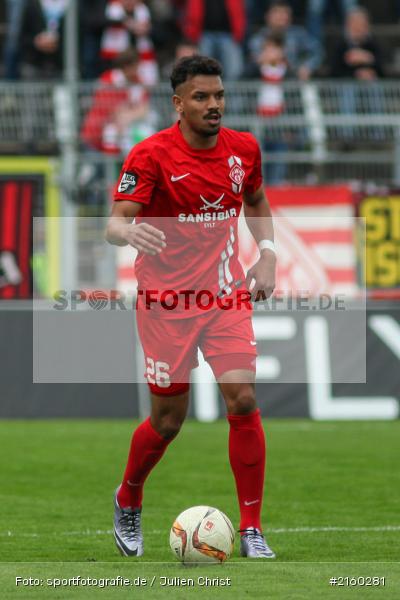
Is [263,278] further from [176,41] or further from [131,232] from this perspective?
[176,41]

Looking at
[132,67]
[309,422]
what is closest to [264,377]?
[309,422]

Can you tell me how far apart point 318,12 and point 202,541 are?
1549 cm

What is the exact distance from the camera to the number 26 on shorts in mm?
7383

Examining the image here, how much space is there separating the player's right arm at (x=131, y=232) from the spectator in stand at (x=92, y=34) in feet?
40.8

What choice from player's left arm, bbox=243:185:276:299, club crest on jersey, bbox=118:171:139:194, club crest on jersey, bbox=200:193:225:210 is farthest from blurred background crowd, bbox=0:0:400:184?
club crest on jersey, bbox=118:171:139:194

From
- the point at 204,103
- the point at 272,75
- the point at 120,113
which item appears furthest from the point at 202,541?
the point at 272,75

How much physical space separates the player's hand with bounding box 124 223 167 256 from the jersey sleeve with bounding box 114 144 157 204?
412 millimetres

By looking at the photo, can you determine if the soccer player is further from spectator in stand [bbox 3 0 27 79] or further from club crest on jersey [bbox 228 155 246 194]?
spectator in stand [bbox 3 0 27 79]

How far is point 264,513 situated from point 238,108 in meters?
10.3

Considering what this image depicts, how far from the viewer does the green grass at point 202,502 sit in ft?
21.3

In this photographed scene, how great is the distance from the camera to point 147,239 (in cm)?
679

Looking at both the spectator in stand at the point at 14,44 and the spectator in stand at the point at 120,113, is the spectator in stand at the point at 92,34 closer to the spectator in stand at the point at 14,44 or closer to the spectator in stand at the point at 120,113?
the spectator in stand at the point at 14,44

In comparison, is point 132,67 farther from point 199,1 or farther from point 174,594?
point 174,594

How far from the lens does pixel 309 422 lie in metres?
15.0
